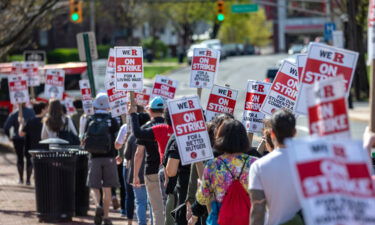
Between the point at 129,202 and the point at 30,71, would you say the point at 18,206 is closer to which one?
the point at 129,202

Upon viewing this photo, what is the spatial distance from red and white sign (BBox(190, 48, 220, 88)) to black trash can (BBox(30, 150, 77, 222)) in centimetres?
231

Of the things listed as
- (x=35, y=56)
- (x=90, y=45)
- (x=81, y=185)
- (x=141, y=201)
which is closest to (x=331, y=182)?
(x=141, y=201)

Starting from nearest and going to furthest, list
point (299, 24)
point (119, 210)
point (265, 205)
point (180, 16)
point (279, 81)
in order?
1. point (265, 205)
2. point (279, 81)
3. point (119, 210)
4. point (180, 16)
5. point (299, 24)

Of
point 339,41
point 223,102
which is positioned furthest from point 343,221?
point 339,41

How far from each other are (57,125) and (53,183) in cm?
166

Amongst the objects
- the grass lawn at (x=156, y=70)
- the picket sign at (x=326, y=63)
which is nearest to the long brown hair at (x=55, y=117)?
the picket sign at (x=326, y=63)

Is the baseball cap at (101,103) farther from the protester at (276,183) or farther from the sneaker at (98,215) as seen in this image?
the protester at (276,183)

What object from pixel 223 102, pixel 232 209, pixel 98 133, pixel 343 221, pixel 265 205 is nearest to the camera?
pixel 343 221

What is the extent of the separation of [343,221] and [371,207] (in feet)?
0.54

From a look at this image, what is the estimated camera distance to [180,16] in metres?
87.1

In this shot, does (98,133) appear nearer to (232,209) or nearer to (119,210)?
(119,210)

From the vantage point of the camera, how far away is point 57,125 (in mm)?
14328

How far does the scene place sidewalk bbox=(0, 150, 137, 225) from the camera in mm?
13304

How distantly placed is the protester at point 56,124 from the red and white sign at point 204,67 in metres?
2.99
